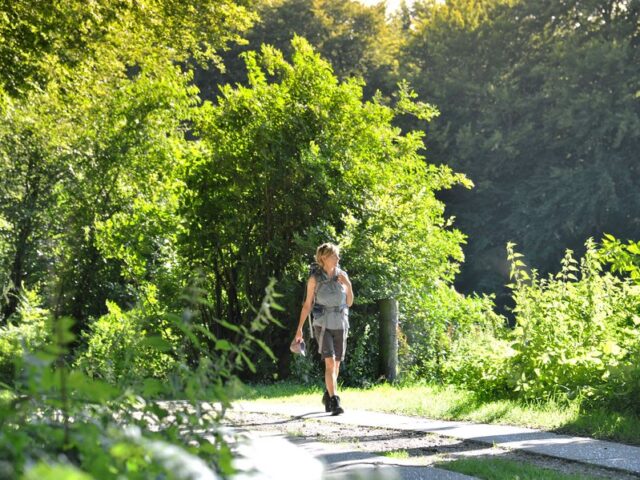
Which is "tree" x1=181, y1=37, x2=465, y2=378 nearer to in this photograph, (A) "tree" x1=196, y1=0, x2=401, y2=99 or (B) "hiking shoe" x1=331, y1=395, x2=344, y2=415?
(B) "hiking shoe" x1=331, y1=395, x2=344, y2=415

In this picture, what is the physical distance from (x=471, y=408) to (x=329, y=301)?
1.82 m

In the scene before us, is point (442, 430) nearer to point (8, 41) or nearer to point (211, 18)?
point (8, 41)

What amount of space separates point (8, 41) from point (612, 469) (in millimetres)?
9733

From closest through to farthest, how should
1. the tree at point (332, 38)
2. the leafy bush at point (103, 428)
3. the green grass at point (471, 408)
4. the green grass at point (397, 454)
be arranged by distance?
the leafy bush at point (103, 428), the green grass at point (397, 454), the green grass at point (471, 408), the tree at point (332, 38)

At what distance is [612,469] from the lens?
7480mm

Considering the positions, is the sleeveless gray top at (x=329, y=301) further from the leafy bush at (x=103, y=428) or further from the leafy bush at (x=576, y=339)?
the leafy bush at (x=103, y=428)

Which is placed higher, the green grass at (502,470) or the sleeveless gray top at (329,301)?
the sleeveless gray top at (329,301)

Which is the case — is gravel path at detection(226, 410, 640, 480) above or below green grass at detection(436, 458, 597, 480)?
above

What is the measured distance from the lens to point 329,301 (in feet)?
36.8

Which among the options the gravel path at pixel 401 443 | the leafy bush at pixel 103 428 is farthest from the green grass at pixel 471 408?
the leafy bush at pixel 103 428

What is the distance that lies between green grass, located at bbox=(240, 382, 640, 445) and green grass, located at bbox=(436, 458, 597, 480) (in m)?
1.76

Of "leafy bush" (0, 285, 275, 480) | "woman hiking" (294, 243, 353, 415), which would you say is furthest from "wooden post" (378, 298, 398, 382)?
"leafy bush" (0, 285, 275, 480)

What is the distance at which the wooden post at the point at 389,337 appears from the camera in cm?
1521

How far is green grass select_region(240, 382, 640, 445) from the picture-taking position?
9.30m
